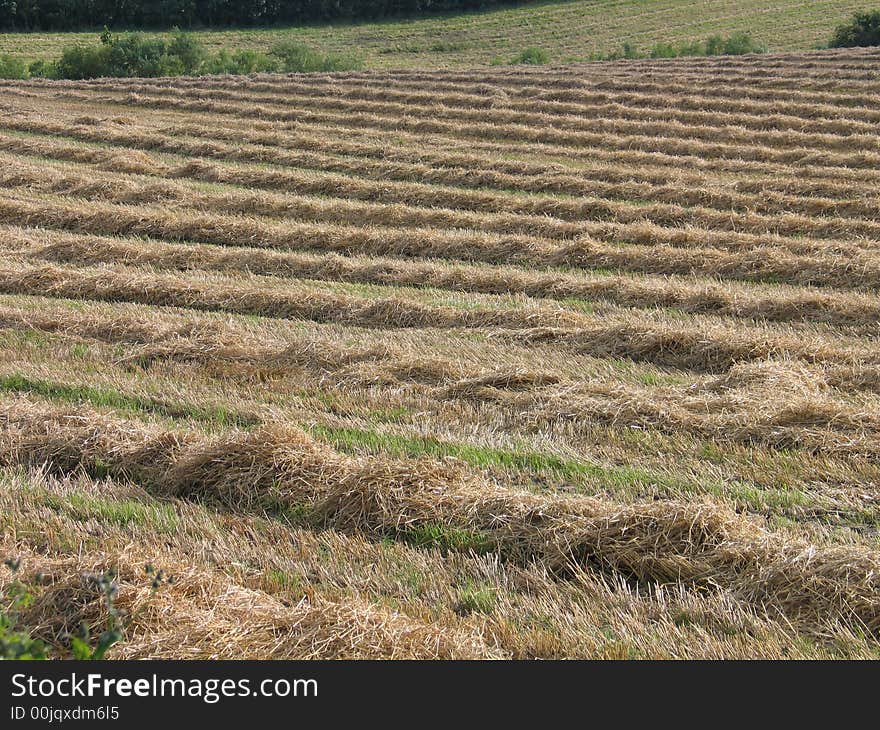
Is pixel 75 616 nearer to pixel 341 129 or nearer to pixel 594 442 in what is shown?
pixel 594 442

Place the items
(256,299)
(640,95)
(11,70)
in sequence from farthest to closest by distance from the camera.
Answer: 1. (11,70)
2. (640,95)
3. (256,299)

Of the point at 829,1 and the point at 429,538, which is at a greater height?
the point at 829,1

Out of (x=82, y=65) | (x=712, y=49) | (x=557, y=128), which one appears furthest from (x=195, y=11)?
(x=557, y=128)

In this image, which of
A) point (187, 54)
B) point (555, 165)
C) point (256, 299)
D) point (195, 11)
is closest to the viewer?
point (256, 299)

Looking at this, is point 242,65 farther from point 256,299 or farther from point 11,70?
point 256,299

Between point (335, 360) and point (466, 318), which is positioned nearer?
point (335, 360)

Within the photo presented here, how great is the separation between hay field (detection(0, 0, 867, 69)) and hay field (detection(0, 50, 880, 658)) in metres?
27.4

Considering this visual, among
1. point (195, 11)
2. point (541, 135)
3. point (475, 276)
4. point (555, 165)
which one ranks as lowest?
point (475, 276)

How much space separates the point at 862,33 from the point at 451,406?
114 feet

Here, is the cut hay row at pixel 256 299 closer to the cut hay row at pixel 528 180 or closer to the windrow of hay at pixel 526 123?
the cut hay row at pixel 528 180

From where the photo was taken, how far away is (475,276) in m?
11.0

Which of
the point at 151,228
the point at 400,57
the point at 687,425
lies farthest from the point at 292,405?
the point at 400,57

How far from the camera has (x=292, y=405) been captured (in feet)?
24.0

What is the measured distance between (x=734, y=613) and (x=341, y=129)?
19200 millimetres
